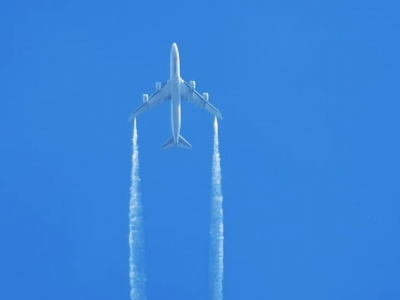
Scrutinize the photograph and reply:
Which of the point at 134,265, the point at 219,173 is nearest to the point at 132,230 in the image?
the point at 134,265

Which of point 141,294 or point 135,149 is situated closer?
point 141,294

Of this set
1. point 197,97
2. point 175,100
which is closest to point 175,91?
point 175,100

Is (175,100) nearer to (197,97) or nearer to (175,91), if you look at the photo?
(175,91)

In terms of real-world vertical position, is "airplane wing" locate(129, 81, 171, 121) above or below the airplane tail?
above

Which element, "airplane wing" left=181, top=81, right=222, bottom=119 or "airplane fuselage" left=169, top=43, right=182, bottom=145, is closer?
"airplane fuselage" left=169, top=43, right=182, bottom=145

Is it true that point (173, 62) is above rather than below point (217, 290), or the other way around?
above

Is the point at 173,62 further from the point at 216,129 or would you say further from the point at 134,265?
the point at 134,265
